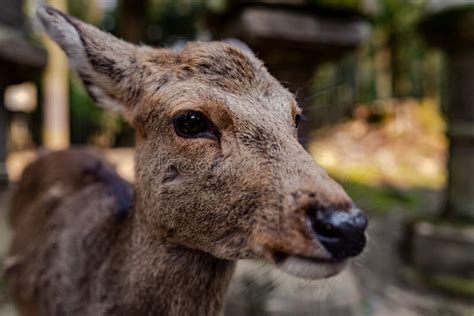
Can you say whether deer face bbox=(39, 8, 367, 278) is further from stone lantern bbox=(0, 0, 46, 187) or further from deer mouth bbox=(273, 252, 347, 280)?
stone lantern bbox=(0, 0, 46, 187)

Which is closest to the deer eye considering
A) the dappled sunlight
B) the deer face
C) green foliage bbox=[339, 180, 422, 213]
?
the deer face

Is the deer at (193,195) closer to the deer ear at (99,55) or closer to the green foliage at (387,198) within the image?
the deer ear at (99,55)

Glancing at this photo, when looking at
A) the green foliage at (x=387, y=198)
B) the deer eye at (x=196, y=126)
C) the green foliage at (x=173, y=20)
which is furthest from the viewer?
the green foliage at (x=173, y=20)

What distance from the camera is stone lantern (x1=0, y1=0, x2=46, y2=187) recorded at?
4234 millimetres

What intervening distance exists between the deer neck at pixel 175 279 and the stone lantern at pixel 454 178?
368 cm

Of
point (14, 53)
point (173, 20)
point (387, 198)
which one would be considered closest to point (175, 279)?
point (14, 53)

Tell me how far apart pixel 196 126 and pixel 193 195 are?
0.82 ft

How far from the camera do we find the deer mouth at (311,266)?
1.41m

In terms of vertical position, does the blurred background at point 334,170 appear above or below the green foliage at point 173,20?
below

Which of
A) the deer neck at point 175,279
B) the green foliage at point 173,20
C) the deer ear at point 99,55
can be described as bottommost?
the deer neck at point 175,279

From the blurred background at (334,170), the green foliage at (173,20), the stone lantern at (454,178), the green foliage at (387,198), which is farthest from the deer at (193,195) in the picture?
the green foliage at (173,20)

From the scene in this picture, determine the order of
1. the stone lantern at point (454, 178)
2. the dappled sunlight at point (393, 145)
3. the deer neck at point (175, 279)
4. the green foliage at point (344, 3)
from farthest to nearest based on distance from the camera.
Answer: the dappled sunlight at point (393, 145) < the stone lantern at point (454, 178) < the green foliage at point (344, 3) < the deer neck at point (175, 279)

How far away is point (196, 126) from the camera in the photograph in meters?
1.71

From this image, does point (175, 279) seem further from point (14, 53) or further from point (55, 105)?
point (55, 105)
